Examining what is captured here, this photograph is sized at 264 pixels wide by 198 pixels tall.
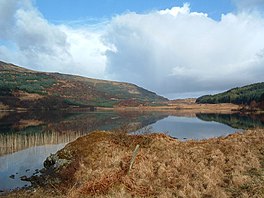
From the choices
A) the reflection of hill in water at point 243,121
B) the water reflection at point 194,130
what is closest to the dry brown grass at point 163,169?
the water reflection at point 194,130

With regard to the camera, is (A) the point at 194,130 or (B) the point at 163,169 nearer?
(B) the point at 163,169

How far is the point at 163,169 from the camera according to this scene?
→ 17578 mm

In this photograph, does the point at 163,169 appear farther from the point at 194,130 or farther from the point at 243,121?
the point at 243,121

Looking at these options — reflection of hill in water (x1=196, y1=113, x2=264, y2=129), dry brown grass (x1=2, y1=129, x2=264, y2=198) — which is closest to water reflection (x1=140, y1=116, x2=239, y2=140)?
reflection of hill in water (x1=196, y1=113, x2=264, y2=129)

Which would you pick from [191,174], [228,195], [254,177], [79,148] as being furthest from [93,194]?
[79,148]

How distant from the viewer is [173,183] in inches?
616

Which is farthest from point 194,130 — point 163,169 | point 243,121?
point 163,169

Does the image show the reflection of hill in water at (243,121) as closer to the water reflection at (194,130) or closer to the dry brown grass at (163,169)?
the water reflection at (194,130)

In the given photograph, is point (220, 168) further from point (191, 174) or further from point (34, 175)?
point (34, 175)

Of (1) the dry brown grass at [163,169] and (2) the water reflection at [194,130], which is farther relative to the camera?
(2) the water reflection at [194,130]

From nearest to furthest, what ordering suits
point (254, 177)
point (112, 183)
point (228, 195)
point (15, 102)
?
point (228, 195) < point (254, 177) < point (112, 183) < point (15, 102)

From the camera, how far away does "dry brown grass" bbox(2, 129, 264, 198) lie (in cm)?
1470

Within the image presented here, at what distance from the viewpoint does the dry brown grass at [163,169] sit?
14.7 meters

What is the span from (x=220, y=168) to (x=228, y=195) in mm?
3639
